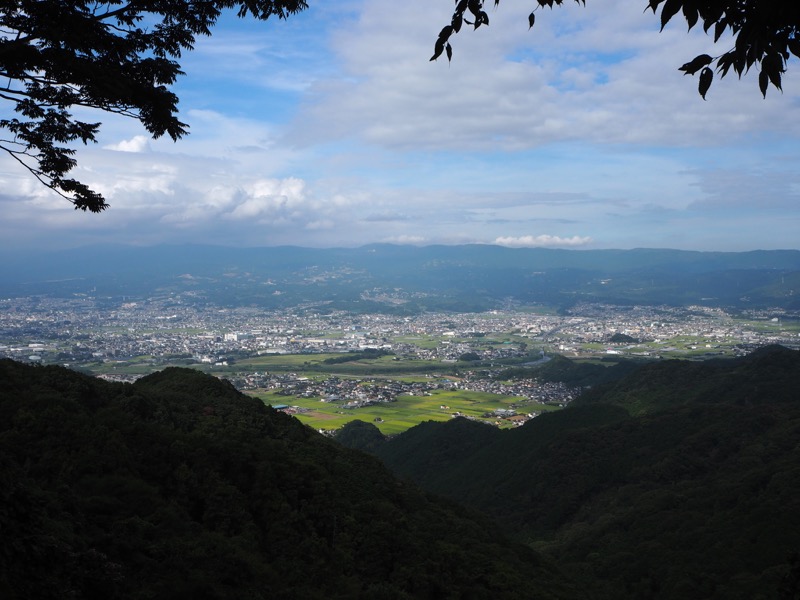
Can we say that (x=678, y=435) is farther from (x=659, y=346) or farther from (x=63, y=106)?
(x=659, y=346)

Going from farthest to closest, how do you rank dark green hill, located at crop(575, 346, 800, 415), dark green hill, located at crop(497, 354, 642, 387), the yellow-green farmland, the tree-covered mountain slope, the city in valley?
dark green hill, located at crop(497, 354, 642, 387), the city in valley, the yellow-green farmland, dark green hill, located at crop(575, 346, 800, 415), the tree-covered mountain slope

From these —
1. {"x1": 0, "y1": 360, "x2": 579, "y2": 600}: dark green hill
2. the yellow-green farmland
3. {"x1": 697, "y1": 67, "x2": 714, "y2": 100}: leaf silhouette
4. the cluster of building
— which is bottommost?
the yellow-green farmland

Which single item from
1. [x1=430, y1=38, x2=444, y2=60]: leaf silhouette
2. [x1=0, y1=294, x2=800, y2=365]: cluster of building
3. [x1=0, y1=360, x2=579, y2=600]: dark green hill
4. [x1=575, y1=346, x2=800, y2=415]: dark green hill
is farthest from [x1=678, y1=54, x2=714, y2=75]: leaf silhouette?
[x1=0, y1=294, x2=800, y2=365]: cluster of building

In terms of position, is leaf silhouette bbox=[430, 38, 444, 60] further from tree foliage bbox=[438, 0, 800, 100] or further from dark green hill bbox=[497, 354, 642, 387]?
dark green hill bbox=[497, 354, 642, 387]

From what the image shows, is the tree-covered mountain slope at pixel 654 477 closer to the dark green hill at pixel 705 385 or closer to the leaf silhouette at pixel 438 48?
the dark green hill at pixel 705 385

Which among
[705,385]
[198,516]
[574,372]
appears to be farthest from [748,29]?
[574,372]

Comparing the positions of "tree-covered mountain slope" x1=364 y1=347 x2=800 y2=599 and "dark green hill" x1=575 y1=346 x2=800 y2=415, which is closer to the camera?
"tree-covered mountain slope" x1=364 y1=347 x2=800 y2=599

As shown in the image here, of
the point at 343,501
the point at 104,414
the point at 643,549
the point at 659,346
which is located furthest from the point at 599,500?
the point at 659,346
